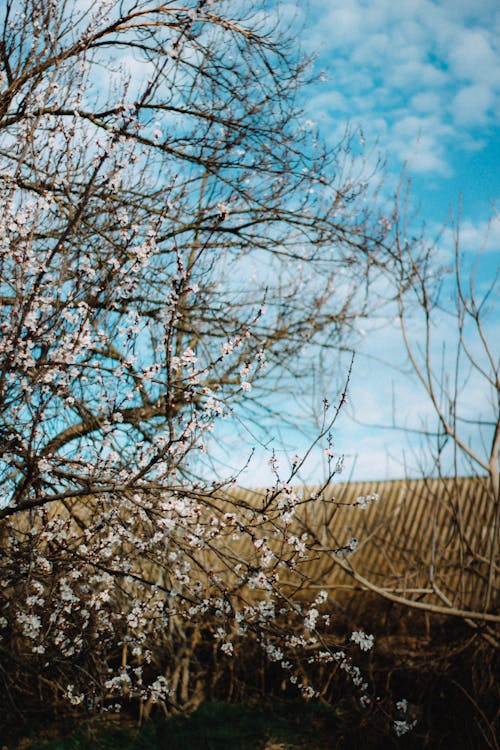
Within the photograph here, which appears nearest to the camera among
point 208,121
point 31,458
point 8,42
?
point 31,458

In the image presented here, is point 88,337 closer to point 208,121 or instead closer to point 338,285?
point 208,121

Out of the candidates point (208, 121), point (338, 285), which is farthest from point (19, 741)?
point (208, 121)

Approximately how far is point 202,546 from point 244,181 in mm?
3640

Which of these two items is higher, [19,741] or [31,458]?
[31,458]

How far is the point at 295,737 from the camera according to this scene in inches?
267

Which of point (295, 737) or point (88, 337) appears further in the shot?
point (295, 737)

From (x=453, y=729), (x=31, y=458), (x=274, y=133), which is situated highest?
(x=274, y=133)

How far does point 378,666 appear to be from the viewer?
6914 millimetres

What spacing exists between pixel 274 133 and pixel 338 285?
80.6 inches

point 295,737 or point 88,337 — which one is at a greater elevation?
point 88,337

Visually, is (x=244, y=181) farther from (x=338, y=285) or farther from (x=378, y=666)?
(x=378, y=666)

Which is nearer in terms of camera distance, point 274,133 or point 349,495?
point 274,133

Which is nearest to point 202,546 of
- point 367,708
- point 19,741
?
point 367,708

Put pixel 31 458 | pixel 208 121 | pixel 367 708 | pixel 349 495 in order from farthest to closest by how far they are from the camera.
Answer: pixel 349 495 → pixel 367 708 → pixel 208 121 → pixel 31 458
